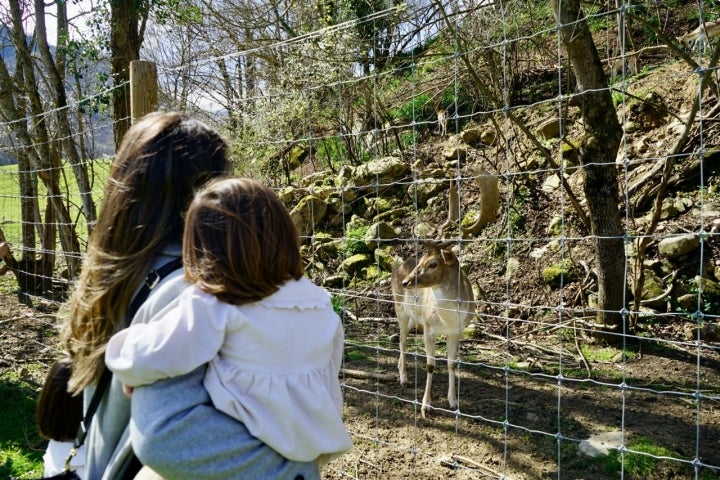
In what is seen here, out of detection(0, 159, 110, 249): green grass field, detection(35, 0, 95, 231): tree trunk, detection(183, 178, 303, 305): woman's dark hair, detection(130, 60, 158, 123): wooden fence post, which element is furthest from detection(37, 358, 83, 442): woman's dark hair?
detection(35, 0, 95, 231): tree trunk

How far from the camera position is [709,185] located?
7.70 metres

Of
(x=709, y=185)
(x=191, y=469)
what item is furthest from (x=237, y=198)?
(x=709, y=185)

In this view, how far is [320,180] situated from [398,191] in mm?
1666

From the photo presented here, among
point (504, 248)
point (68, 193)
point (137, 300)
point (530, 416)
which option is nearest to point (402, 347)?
point (530, 416)

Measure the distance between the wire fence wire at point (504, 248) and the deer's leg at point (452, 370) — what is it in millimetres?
78

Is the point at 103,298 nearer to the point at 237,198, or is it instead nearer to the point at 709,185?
the point at 237,198

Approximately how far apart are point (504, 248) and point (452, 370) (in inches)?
134

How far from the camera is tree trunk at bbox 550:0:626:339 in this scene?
219 inches

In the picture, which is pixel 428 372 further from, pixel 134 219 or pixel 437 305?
pixel 134 219

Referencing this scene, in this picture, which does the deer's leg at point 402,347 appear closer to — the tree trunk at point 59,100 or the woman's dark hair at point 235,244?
the tree trunk at point 59,100

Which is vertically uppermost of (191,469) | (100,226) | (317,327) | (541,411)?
(100,226)

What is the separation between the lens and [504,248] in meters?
8.64

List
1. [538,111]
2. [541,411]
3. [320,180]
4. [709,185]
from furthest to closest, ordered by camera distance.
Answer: [320,180]
[538,111]
[709,185]
[541,411]

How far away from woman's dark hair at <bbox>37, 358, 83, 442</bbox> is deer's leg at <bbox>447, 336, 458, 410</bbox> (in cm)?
379
